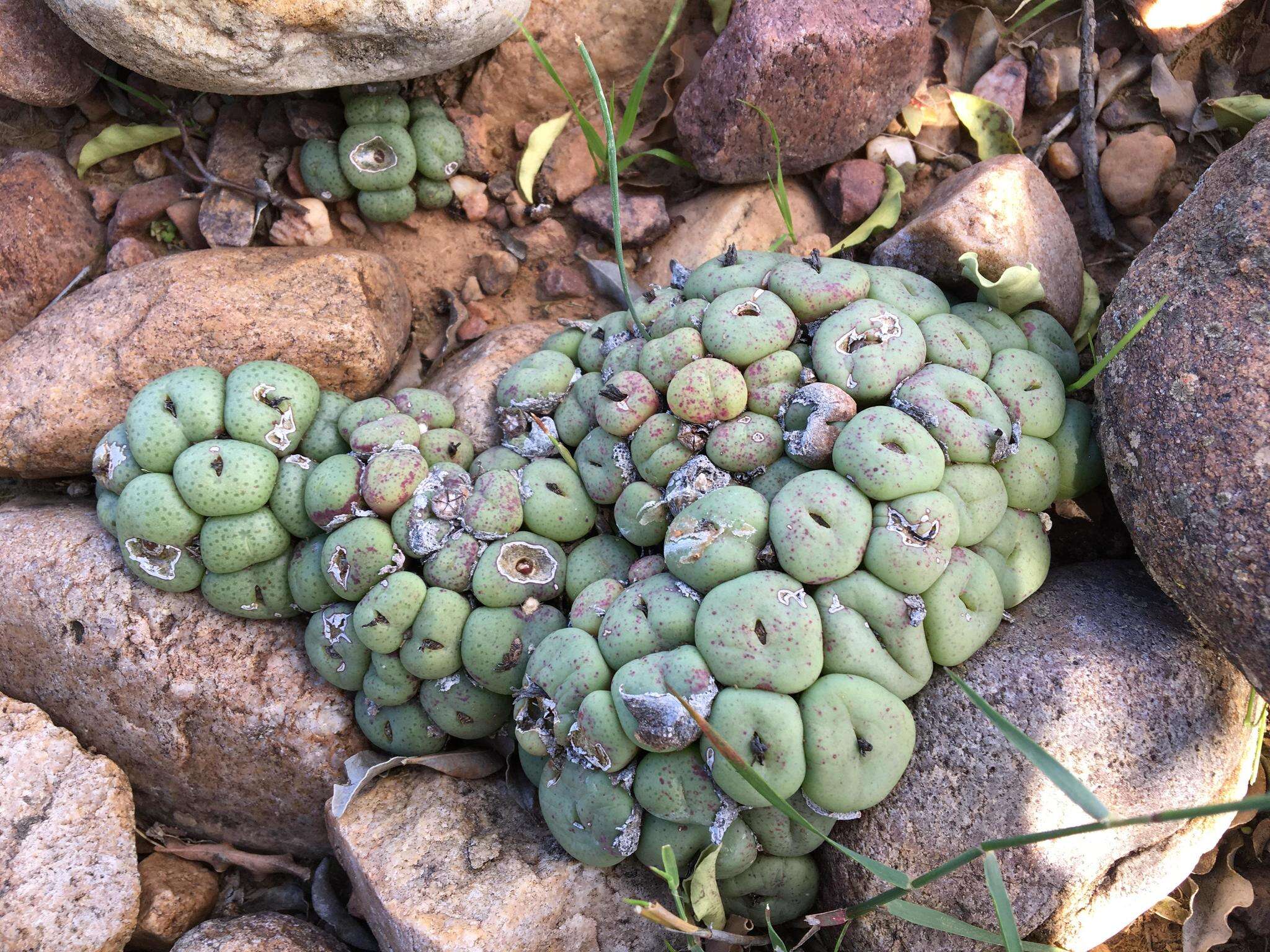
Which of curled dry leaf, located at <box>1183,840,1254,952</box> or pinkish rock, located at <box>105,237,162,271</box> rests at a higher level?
pinkish rock, located at <box>105,237,162,271</box>

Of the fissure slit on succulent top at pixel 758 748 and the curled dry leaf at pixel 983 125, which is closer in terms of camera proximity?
the fissure slit on succulent top at pixel 758 748

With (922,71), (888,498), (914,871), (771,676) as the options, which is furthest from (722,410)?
(922,71)

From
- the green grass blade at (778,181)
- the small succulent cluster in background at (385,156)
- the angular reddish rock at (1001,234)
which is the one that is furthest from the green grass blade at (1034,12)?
the small succulent cluster in background at (385,156)

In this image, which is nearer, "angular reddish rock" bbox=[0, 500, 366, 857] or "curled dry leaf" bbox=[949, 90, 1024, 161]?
"angular reddish rock" bbox=[0, 500, 366, 857]

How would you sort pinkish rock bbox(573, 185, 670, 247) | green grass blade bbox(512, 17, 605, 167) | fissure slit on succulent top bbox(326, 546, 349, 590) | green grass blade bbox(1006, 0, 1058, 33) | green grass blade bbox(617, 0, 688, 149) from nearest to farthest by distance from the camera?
fissure slit on succulent top bbox(326, 546, 349, 590) < green grass blade bbox(512, 17, 605, 167) < green grass blade bbox(617, 0, 688, 149) < green grass blade bbox(1006, 0, 1058, 33) < pinkish rock bbox(573, 185, 670, 247)

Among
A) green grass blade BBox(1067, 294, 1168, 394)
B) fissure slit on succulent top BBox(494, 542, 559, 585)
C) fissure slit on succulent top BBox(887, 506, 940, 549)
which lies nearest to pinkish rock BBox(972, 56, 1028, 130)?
green grass blade BBox(1067, 294, 1168, 394)

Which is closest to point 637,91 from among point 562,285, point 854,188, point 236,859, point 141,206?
point 562,285

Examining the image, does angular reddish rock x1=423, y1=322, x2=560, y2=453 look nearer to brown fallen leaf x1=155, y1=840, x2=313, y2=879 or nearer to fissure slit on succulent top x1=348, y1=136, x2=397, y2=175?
fissure slit on succulent top x1=348, y1=136, x2=397, y2=175

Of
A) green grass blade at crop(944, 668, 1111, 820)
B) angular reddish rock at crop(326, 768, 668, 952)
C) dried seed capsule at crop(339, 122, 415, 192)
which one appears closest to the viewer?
green grass blade at crop(944, 668, 1111, 820)

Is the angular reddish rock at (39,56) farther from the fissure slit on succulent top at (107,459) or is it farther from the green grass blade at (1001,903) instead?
the green grass blade at (1001,903)
